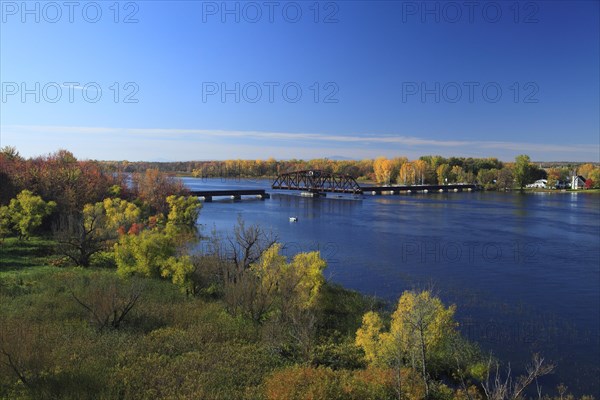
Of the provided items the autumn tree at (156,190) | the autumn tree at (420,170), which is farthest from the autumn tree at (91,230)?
the autumn tree at (420,170)

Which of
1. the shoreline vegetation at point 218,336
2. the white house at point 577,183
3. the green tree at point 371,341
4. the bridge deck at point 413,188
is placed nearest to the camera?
the shoreline vegetation at point 218,336

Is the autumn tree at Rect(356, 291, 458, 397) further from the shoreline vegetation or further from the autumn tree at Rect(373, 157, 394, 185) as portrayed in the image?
the autumn tree at Rect(373, 157, 394, 185)

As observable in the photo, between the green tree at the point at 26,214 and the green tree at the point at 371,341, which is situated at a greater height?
the green tree at the point at 26,214

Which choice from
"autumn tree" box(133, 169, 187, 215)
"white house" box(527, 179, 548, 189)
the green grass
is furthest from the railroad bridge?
the green grass

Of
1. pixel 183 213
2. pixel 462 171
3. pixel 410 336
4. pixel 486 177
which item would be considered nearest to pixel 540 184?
pixel 486 177

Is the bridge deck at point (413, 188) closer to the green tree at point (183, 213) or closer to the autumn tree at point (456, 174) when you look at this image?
the autumn tree at point (456, 174)

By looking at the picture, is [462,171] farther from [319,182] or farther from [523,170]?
[319,182]
